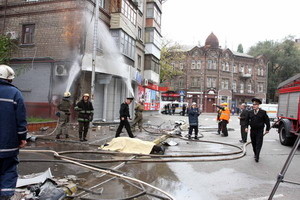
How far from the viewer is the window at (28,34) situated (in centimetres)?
1600

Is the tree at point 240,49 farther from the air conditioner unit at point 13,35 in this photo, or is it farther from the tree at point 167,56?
the air conditioner unit at point 13,35

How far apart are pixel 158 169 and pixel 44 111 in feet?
35.7

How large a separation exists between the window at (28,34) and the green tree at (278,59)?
50.0 metres

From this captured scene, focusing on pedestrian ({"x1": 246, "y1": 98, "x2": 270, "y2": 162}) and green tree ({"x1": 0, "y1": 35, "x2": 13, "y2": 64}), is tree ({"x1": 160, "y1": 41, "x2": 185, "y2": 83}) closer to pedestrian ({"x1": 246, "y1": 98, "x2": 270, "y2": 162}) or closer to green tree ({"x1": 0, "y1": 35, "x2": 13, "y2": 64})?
green tree ({"x1": 0, "y1": 35, "x2": 13, "y2": 64})

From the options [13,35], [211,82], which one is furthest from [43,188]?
[211,82]

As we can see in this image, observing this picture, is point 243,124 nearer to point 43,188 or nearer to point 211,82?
point 43,188

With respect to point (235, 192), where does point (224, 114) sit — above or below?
above

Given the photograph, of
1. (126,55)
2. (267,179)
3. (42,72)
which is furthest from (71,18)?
(267,179)

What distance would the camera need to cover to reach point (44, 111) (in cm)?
1474

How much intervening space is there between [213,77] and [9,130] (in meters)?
Answer: 48.6

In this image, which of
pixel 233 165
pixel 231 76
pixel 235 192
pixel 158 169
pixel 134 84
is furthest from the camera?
pixel 231 76

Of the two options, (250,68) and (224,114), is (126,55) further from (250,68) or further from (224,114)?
(250,68)

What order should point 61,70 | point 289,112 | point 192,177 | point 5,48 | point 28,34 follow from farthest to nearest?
point 28,34, point 5,48, point 61,70, point 289,112, point 192,177

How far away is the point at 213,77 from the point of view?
49406 mm
